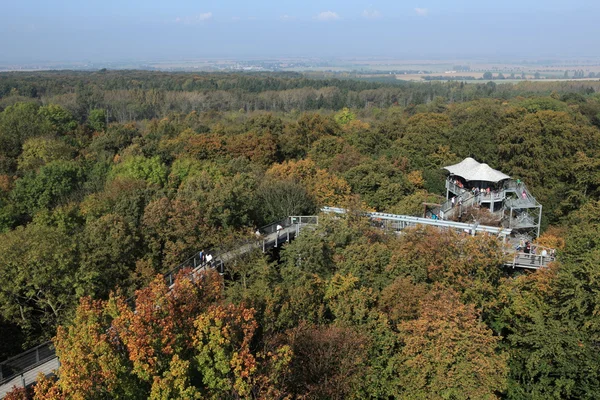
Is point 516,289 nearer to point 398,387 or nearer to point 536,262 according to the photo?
point 536,262

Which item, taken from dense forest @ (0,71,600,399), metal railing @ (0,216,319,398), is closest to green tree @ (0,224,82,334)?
dense forest @ (0,71,600,399)

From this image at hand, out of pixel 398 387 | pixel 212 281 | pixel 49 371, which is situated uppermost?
pixel 212 281

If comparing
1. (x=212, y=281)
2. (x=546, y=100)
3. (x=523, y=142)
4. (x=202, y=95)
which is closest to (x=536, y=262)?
(x=212, y=281)

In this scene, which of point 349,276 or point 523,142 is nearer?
point 349,276

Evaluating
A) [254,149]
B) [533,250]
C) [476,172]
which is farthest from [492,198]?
[254,149]

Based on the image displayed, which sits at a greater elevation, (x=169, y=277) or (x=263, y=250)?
(x=169, y=277)

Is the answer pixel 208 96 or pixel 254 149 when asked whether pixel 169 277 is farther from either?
pixel 208 96
